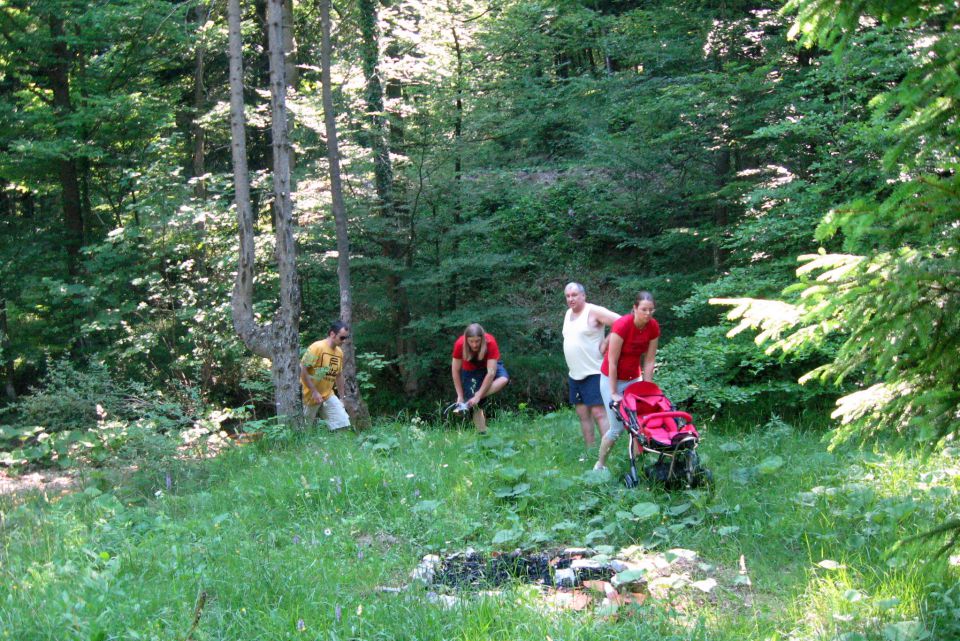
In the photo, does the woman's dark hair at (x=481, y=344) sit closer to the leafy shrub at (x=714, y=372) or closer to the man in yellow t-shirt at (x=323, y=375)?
the man in yellow t-shirt at (x=323, y=375)

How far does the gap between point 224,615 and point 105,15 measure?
14.3m

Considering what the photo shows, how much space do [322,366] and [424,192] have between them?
5605mm

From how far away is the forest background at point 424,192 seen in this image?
32.7 ft

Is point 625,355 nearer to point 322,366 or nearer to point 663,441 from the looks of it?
point 663,441

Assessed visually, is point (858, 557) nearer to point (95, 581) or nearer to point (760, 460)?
point (760, 460)

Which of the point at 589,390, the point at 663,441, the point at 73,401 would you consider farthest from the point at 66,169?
the point at 663,441

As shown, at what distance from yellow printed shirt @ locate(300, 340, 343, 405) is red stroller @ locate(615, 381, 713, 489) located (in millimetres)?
4793

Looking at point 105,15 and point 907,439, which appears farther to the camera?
point 105,15

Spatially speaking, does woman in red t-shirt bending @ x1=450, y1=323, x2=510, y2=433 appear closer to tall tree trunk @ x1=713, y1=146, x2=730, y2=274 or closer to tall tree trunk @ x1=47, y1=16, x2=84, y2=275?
tall tree trunk @ x1=713, y1=146, x2=730, y2=274

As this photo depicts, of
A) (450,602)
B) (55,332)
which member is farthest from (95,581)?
(55,332)

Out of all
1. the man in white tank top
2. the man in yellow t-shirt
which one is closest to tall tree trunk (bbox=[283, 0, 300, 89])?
the man in yellow t-shirt

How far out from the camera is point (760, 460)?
6.86m

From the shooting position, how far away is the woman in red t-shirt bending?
28.1 feet

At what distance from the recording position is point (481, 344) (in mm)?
8633
